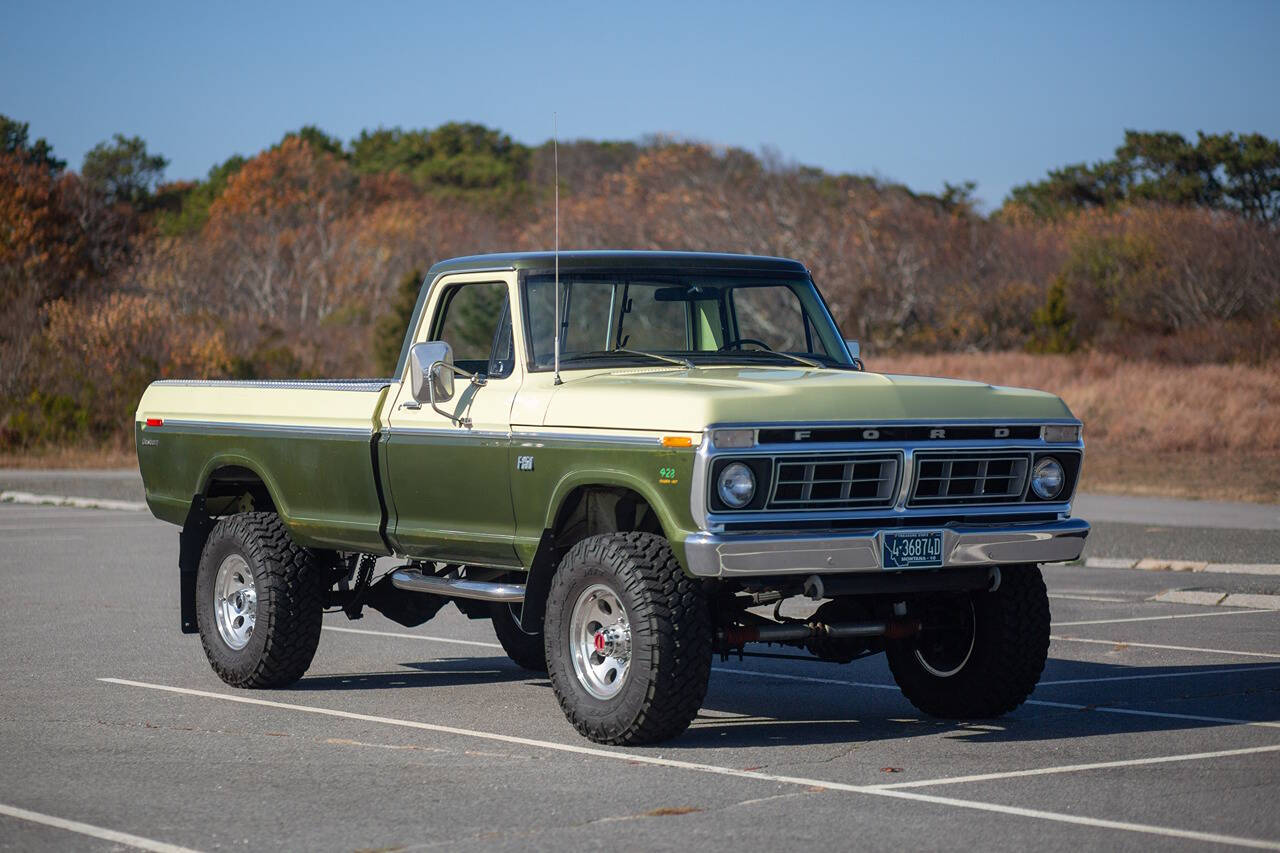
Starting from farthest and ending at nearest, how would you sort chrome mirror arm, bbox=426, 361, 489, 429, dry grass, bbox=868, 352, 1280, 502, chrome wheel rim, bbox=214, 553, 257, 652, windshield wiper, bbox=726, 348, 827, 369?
dry grass, bbox=868, 352, 1280, 502, chrome wheel rim, bbox=214, 553, 257, 652, windshield wiper, bbox=726, 348, 827, 369, chrome mirror arm, bbox=426, 361, 489, 429

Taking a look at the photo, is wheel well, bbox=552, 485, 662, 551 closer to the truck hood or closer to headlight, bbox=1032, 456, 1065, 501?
the truck hood

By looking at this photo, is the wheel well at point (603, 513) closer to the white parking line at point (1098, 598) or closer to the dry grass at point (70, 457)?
the white parking line at point (1098, 598)

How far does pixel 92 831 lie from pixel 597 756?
7.75 ft

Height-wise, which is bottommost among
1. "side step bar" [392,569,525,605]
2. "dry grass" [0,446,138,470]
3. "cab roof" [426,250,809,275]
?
"dry grass" [0,446,138,470]

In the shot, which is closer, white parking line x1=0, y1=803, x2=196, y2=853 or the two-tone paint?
white parking line x1=0, y1=803, x2=196, y2=853

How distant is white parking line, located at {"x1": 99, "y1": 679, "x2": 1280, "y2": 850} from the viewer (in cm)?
659

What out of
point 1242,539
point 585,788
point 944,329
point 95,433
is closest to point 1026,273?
point 944,329

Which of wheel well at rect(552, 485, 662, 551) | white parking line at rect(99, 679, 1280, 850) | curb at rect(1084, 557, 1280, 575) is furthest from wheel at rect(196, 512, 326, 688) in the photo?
curb at rect(1084, 557, 1280, 575)

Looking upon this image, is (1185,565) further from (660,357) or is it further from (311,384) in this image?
(311,384)

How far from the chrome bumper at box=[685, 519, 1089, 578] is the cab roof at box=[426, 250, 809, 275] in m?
1.95

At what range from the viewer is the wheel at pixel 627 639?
809 centimetres

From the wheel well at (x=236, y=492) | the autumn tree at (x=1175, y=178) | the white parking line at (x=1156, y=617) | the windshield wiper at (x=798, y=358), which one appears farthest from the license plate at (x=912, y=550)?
the autumn tree at (x=1175, y=178)

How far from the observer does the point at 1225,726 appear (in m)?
8.93

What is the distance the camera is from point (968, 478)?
869 centimetres
